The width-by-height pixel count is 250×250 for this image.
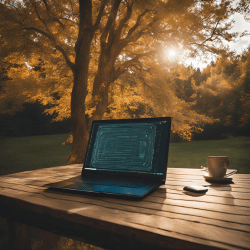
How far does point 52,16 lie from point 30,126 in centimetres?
1658

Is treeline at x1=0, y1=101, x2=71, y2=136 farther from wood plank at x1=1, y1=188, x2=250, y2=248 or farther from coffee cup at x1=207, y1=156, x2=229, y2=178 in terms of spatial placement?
wood plank at x1=1, y1=188, x2=250, y2=248

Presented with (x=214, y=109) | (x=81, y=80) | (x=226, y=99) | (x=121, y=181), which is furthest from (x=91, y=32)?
(x=226, y=99)

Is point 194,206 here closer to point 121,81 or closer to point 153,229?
point 153,229

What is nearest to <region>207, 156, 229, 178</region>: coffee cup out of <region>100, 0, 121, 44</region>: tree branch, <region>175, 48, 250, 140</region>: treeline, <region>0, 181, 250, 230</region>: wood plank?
<region>0, 181, 250, 230</region>: wood plank

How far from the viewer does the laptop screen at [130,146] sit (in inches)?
44.4

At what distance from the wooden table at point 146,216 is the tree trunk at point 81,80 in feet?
13.8

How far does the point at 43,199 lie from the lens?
849 millimetres

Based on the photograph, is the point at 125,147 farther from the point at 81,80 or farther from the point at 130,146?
the point at 81,80

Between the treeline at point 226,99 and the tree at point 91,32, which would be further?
the treeline at point 226,99

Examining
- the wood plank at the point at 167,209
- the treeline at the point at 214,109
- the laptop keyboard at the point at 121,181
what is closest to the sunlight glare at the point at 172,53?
the laptop keyboard at the point at 121,181

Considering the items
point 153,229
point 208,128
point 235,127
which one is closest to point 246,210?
point 153,229

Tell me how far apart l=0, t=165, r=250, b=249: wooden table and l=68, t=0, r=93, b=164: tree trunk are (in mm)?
4205

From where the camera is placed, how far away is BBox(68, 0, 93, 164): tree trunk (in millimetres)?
5035

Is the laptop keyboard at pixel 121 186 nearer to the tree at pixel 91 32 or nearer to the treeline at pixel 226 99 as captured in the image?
the tree at pixel 91 32
